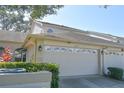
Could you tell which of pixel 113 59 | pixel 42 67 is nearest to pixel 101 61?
pixel 113 59

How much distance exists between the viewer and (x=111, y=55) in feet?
55.6

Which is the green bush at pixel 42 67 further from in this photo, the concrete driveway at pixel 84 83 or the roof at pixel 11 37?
the roof at pixel 11 37

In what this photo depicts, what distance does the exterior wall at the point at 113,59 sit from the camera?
16419 millimetres

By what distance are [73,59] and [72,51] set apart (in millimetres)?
608

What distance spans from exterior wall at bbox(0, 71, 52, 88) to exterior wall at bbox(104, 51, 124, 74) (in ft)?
37.5

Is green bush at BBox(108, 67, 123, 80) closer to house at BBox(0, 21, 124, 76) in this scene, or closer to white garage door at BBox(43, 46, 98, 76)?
house at BBox(0, 21, 124, 76)

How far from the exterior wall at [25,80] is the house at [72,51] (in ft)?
22.3

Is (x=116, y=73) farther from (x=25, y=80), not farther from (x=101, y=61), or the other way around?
(x=25, y=80)

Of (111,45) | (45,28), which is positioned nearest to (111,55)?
(111,45)

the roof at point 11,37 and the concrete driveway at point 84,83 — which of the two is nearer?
the concrete driveway at point 84,83

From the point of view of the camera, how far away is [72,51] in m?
14.1

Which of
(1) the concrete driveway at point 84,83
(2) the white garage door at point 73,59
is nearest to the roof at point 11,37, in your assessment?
(2) the white garage door at point 73,59

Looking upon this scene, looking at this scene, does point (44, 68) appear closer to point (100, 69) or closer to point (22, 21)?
point (100, 69)

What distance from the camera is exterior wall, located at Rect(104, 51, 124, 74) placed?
16.4 m
